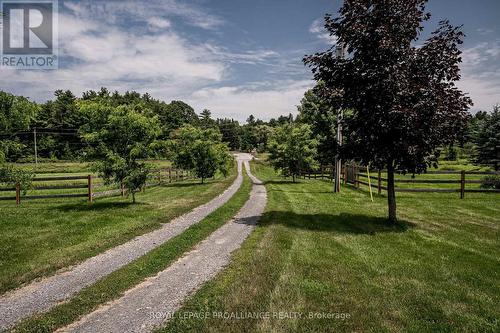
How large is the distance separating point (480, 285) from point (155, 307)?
19.3 ft

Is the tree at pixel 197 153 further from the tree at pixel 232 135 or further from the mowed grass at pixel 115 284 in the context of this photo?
the tree at pixel 232 135

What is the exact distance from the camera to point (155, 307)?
5.49 m

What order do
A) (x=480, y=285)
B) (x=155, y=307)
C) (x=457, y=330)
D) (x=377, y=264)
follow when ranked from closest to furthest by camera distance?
(x=457, y=330), (x=155, y=307), (x=480, y=285), (x=377, y=264)

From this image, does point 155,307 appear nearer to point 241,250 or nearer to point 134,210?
point 241,250

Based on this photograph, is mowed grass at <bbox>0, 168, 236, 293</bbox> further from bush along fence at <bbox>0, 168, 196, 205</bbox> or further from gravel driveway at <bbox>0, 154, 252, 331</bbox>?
bush along fence at <bbox>0, 168, 196, 205</bbox>

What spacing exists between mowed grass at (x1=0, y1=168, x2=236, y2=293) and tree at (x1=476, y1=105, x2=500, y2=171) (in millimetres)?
23203

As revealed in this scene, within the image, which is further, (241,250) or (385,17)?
Answer: (385,17)

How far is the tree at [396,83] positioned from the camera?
408 inches

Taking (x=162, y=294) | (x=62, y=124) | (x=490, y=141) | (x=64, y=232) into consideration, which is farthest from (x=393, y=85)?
(x=62, y=124)

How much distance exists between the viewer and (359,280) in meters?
6.48

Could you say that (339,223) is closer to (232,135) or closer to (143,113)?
(143,113)

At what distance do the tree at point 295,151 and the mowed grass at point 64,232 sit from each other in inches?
669

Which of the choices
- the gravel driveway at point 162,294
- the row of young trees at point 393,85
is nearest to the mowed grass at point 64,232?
the gravel driveway at point 162,294

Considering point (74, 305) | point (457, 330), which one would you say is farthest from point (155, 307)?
point (457, 330)
